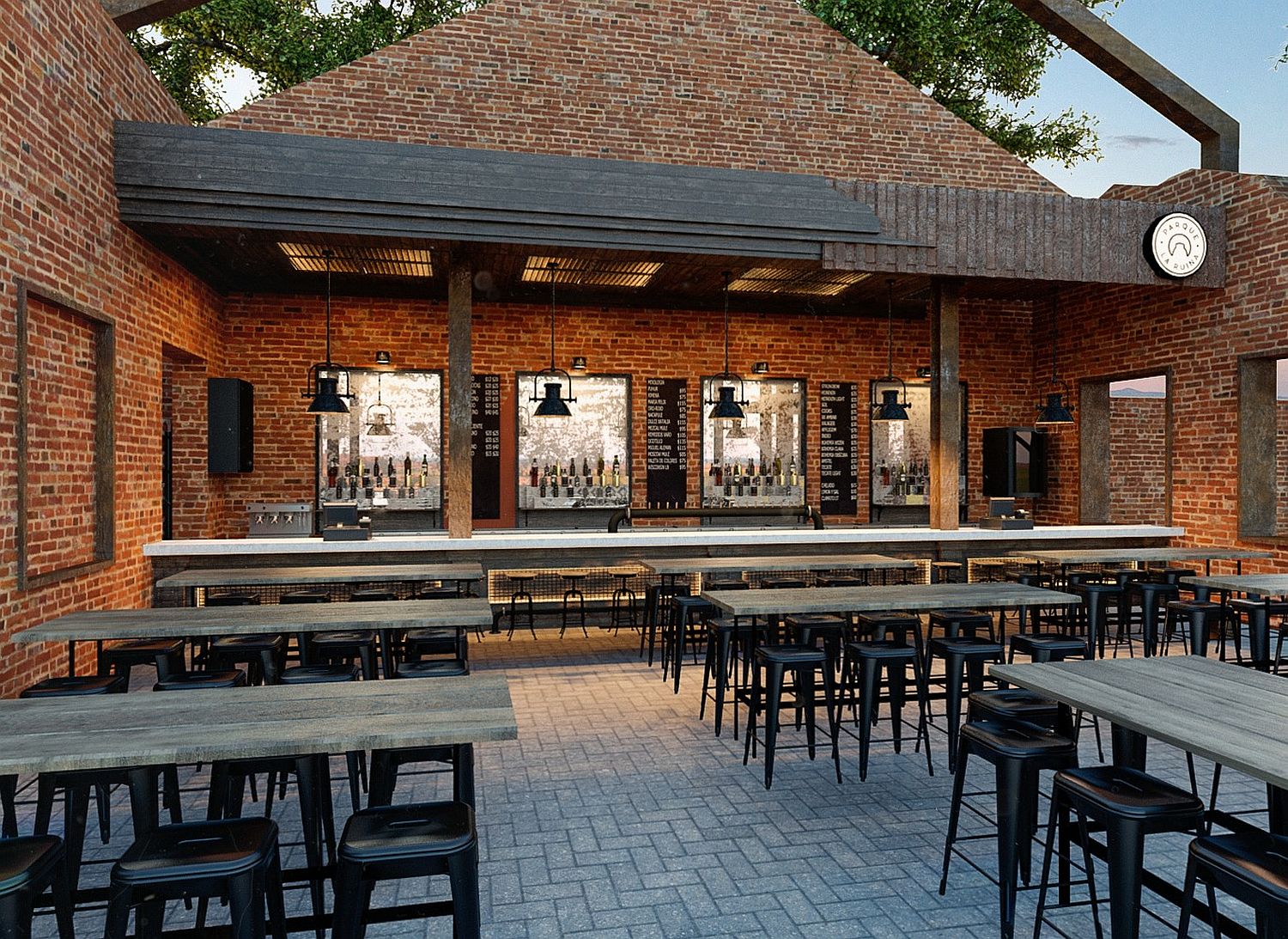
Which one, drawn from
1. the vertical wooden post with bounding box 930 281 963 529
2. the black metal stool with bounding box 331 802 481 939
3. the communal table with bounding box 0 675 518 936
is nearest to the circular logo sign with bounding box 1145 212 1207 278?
the vertical wooden post with bounding box 930 281 963 529

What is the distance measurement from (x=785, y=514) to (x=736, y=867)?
6.33 m

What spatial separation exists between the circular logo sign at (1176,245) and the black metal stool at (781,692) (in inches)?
232

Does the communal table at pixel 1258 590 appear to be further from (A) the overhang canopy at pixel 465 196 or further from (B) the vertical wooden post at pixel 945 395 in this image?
(A) the overhang canopy at pixel 465 196

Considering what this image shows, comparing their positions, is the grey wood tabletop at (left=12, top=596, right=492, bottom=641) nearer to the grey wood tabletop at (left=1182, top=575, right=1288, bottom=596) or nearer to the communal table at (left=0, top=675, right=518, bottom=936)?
the communal table at (left=0, top=675, right=518, bottom=936)

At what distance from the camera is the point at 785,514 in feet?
30.7

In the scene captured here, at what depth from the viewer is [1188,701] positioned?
8.89 ft

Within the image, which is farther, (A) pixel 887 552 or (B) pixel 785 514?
(B) pixel 785 514

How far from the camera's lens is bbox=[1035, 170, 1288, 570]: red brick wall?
301 inches

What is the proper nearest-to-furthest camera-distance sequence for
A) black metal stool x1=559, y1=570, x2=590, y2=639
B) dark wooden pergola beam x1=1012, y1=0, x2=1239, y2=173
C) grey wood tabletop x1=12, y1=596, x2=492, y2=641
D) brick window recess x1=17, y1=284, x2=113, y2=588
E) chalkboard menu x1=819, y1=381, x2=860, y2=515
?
1. grey wood tabletop x1=12, y1=596, x2=492, y2=641
2. brick window recess x1=17, y1=284, x2=113, y2=588
3. black metal stool x1=559, y1=570, x2=590, y2=639
4. dark wooden pergola beam x1=1012, y1=0, x2=1239, y2=173
5. chalkboard menu x1=819, y1=381, x2=860, y2=515

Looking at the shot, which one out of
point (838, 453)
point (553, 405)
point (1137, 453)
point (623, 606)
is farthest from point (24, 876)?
point (1137, 453)

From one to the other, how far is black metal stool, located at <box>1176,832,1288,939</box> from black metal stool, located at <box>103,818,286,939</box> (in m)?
2.30

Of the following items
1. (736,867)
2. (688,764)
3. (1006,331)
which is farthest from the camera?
(1006,331)

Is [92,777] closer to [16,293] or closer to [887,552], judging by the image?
[16,293]

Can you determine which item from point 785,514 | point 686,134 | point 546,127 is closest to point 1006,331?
point 785,514
